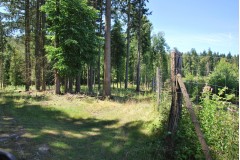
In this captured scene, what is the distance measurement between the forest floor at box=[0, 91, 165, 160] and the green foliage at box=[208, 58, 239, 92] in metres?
2.25

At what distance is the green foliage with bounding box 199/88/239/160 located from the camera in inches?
170

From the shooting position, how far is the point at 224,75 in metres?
4.97

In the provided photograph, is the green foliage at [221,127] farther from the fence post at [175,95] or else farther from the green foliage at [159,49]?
the green foliage at [159,49]

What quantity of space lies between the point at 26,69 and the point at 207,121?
15.9 meters

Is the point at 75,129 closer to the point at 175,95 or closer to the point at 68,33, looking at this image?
the point at 175,95

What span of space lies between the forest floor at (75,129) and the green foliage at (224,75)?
88.5 inches

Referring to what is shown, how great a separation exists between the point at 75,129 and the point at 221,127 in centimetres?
Result: 567

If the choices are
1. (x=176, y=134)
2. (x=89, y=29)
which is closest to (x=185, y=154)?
(x=176, y=134)

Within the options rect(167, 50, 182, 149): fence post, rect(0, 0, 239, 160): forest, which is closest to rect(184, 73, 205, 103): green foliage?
rect(0, 0, 239, 160): forest

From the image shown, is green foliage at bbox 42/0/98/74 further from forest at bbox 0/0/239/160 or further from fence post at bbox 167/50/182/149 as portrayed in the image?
fence post at bbox 167/50/182/149

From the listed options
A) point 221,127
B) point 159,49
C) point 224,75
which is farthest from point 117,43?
point 221,127

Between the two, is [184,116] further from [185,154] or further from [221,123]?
[221,123]

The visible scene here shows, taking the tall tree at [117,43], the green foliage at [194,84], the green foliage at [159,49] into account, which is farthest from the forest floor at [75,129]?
the green foliage at [159,49]

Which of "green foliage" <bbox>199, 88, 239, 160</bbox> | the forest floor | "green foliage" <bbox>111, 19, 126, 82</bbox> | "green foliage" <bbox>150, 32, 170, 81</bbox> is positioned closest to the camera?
"green foliage" <bbox>199, 88, 239, 160</bbox>
